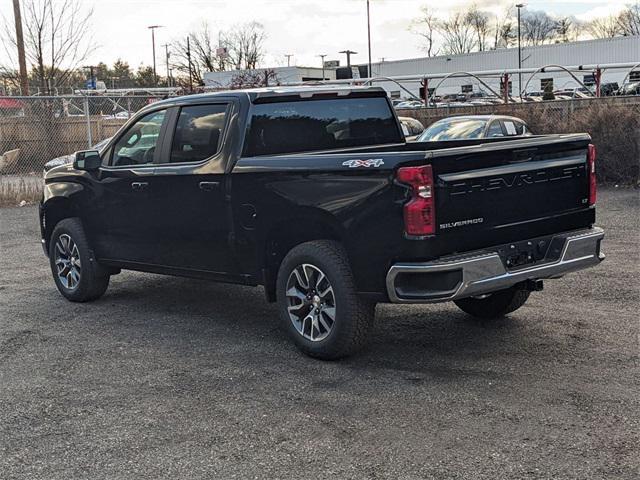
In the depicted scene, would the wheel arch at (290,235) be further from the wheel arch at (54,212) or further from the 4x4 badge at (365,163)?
the wheel arch at (54,212)

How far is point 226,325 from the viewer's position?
7.05 m

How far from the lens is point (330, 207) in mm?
5539

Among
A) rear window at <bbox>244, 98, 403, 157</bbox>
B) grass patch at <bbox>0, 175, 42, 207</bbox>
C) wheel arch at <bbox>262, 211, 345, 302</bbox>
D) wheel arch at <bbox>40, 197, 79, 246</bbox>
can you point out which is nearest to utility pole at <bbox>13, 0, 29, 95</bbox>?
grass patch at <bbox>0, 175, 42, 207</bbox>

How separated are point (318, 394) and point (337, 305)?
→ 669mm

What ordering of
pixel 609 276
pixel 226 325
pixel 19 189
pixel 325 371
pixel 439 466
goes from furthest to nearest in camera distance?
pixel 19 189
pixel 609 276
pixel 226 325
pixel 325 371
pixel 439 466

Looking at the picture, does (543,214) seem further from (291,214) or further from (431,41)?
(431,41)

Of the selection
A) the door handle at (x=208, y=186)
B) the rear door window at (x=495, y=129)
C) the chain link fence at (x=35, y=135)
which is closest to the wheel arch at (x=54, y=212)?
the door handle at (x=208, y=186)

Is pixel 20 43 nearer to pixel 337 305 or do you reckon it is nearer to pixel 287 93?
pixel 287 93

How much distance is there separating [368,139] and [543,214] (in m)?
1.91

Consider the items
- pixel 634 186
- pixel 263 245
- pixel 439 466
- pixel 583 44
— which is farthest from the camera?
pixel 583 44

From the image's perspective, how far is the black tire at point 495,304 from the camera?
21.8 feet

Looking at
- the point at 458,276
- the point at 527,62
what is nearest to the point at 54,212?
the point at 458,276

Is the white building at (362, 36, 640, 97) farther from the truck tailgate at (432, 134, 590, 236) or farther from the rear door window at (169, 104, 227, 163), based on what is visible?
the truck tailgate at (432, 134, 590, 236)

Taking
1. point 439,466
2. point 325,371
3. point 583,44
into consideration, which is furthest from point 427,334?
point 583,44
